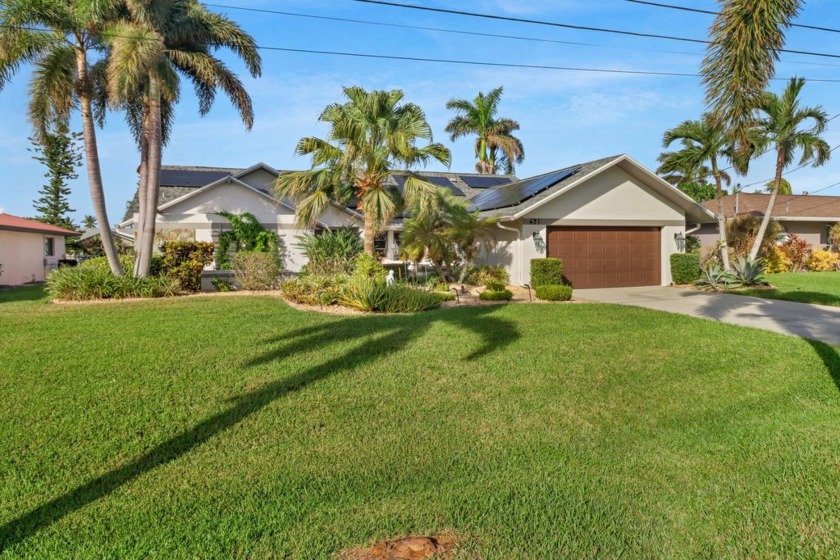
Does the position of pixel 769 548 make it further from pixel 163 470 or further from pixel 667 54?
pixel 667 54

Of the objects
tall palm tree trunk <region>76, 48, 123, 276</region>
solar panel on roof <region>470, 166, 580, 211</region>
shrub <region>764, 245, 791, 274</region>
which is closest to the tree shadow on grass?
solar panel on roof <region>470, 166, 580, 211</region>

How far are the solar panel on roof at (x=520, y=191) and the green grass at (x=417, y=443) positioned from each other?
10169mm

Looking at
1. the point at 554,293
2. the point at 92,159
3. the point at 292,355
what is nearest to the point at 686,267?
the point at 554,293

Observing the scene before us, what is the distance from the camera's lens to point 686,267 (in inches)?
738

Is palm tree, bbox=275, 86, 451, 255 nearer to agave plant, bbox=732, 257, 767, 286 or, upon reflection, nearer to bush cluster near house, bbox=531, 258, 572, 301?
bush cluster near house, bbox=531, 258, 572, 301

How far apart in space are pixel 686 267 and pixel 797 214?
48.7 ft

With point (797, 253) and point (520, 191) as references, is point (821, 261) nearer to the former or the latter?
point (797, 253)

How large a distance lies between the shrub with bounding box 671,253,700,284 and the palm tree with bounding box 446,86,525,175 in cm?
1982

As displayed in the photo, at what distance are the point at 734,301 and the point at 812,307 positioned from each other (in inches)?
67.0

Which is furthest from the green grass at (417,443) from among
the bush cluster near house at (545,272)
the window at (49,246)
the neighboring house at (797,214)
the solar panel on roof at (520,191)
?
the neighboring house at (797,214)

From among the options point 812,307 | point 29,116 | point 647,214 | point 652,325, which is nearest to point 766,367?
point 652,325

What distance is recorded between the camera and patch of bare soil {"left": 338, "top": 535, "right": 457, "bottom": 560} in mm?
3189

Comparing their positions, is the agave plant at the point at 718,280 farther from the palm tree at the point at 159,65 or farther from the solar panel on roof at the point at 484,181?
the palm tree at the point at 159,65

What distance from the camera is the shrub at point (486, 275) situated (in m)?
17.8
